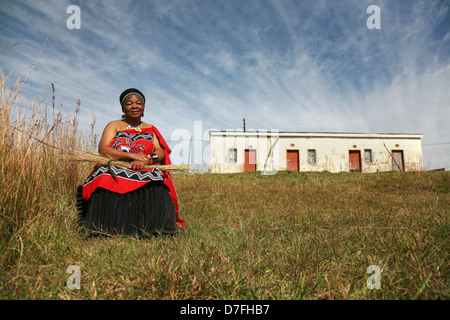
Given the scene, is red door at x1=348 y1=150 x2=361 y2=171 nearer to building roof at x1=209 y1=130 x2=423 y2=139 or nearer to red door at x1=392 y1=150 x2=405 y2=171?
building roof at x1=209 y1=130 x2=423 y2=139

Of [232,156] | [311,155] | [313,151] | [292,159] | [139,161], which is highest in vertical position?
[313,151]

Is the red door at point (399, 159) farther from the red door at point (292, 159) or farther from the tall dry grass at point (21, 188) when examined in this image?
the tall dry grass at point (21, 188)

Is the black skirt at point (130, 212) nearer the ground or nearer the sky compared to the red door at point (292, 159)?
nearer the ground

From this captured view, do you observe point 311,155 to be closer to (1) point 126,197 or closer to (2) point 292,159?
(2) point 292,159

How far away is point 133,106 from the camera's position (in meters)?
3.13

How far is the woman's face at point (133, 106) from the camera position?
3.14 m

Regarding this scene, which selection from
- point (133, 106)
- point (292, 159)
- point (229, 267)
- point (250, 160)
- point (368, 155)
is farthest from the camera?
point (368, 155)

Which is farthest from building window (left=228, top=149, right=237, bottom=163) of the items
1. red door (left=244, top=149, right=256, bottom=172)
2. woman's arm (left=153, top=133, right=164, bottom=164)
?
woman's arm (left=153, top=133, right=164, bottom=164)

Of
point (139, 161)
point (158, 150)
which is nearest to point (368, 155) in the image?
point (158, 150)

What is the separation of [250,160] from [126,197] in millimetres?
19948

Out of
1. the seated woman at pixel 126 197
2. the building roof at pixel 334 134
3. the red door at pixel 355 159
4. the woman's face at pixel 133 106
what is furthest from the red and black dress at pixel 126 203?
the red door at pixel 355 159

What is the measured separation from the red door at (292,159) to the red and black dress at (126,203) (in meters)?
20.8
